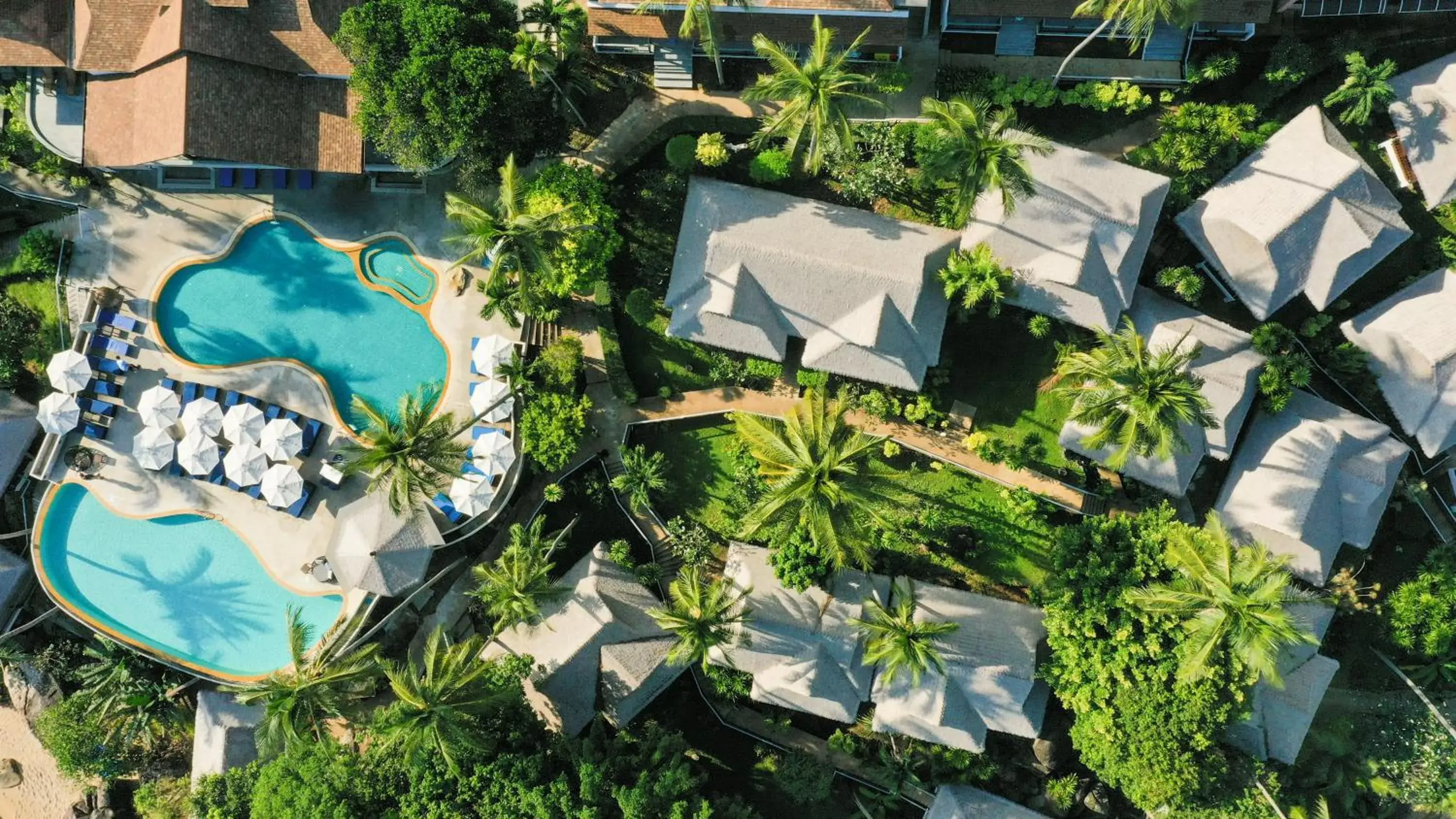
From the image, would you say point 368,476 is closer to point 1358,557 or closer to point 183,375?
point 183,375

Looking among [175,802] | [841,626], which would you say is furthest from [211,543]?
[841,626]

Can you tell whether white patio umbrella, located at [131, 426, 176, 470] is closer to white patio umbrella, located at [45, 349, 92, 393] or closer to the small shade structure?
white patio umbrella, located at [45, 349, 92, 393]

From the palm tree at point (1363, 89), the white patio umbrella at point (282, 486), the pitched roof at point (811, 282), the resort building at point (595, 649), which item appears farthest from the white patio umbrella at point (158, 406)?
the palm tree at point (1363, 89)

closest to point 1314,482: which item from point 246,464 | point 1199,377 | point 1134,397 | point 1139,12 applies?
point 1199,377

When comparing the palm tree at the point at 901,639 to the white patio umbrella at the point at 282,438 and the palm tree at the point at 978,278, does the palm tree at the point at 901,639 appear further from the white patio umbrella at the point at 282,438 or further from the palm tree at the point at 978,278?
the white patio umbrella at the point at 282,438

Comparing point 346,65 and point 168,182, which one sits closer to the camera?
point 346,65

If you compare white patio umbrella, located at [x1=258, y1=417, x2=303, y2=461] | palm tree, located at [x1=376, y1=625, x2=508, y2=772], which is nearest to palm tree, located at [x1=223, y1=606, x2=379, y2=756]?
palm tree, located at [x1=376, y1=625, x2=508, y2=772]

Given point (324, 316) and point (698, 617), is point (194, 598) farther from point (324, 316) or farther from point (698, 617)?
point (698, 617)
